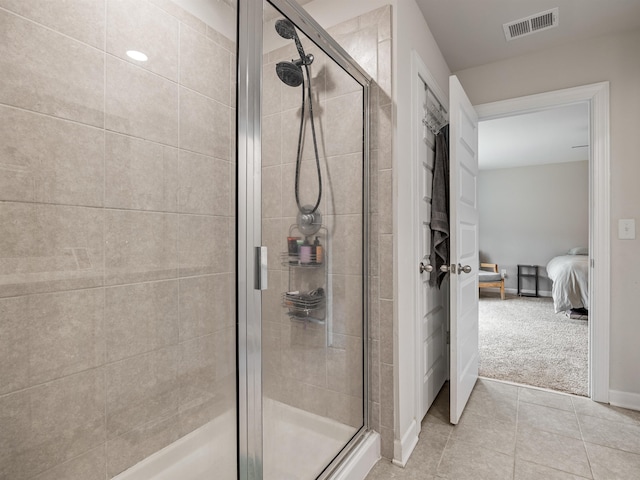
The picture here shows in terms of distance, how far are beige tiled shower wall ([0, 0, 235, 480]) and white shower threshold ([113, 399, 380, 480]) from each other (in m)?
0.04

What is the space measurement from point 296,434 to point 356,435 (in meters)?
0.50

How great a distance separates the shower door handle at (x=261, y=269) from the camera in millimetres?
1078

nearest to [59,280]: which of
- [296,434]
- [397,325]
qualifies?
[296,434]

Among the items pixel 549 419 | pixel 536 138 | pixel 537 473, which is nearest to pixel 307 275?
pixel 537 473

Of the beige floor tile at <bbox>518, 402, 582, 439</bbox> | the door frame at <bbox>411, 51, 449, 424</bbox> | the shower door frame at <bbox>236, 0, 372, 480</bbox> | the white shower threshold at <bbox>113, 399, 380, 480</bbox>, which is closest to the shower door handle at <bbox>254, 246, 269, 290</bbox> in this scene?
the shower door frame at <bbox>236, 0, 372, 480</bbox>

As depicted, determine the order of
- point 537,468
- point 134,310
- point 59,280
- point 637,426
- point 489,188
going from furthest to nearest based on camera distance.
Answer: point 489,188
point 637,426
point 537,468
point 134,310
point 59,280

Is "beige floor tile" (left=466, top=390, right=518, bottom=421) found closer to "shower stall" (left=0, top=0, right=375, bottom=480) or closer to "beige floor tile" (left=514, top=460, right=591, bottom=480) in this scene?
"beige floor tile" (left=514, top=460, right=591, bottom=480)

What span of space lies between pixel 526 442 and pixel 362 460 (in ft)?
3.27

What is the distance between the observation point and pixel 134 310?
0.95 metres

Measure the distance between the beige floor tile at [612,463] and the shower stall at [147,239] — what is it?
1534mm

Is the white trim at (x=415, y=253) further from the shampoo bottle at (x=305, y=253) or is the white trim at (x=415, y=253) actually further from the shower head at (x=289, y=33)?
the shower head at (x=289, y=33)

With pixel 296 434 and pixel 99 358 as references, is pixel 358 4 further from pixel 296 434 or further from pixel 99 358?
pixel 296 434

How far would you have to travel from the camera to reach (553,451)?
179 centimetres

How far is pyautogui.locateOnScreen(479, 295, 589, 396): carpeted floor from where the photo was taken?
106 inches
